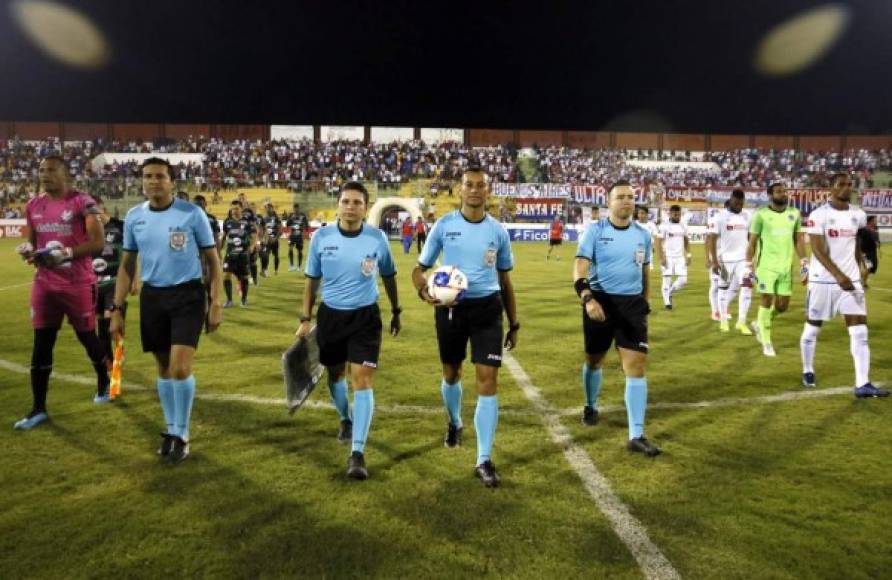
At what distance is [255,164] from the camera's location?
164 ft

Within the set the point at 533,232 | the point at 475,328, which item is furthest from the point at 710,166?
the point at 475,328

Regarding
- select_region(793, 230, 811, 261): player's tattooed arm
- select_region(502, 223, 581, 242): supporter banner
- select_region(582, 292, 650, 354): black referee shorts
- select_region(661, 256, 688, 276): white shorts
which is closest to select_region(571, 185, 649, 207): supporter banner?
select_region(502, 223, 581, 242): supporter banner

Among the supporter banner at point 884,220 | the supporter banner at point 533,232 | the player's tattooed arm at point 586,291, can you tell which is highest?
the supporter banner at point 884,220

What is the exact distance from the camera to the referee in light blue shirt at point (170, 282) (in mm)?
4832

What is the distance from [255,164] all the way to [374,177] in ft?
32.0

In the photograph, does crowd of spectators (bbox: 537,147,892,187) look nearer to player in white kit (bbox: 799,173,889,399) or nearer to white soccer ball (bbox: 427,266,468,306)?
player in white kit (bbox: 799,173,889,399)

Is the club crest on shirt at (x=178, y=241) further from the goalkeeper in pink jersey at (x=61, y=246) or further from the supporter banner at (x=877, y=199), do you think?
the supporter banner at (x=877, y=199)

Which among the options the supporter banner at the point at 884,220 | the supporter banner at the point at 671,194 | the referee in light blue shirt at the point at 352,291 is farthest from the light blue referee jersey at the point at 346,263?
the supporter banner at the point at 884,220

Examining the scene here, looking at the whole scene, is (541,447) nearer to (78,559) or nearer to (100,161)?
(78,559)

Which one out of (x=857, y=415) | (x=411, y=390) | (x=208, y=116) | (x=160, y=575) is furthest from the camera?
(x=208, y=116)

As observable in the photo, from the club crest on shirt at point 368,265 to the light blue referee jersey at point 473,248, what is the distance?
0.38m

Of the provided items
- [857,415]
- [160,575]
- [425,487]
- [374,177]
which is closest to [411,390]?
[425,487]

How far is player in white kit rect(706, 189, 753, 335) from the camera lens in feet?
33.8

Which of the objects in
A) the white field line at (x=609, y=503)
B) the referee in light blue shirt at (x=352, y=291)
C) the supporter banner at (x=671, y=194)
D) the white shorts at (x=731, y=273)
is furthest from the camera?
the supporter banner at (x=671, y=194)
